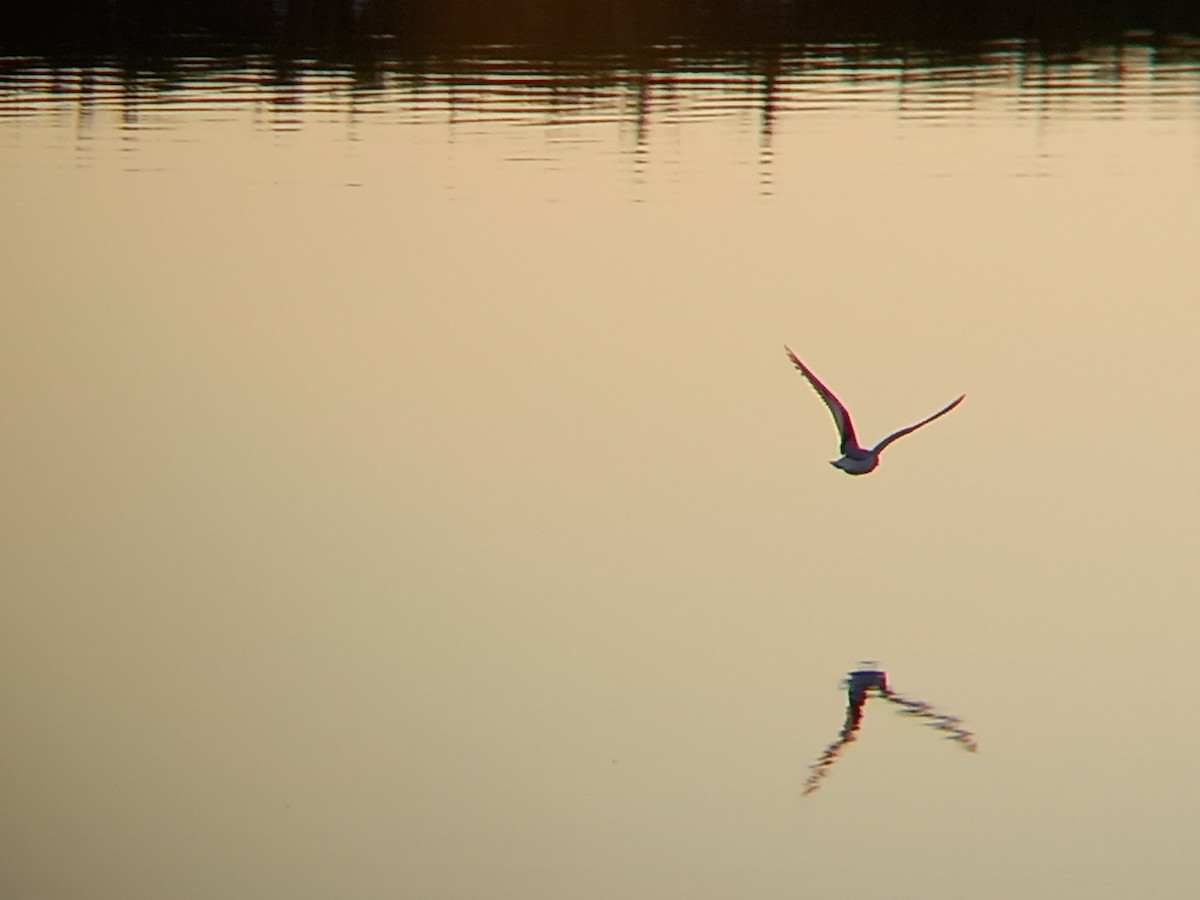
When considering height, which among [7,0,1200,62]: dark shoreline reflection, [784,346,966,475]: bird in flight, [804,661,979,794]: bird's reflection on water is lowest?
[804,661,979,794]: bird's reflection on water

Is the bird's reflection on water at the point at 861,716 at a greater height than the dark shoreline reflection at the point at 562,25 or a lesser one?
lesser

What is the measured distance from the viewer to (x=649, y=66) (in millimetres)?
39062

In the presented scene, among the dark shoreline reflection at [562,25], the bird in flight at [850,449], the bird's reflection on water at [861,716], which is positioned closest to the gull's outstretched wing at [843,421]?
the bird in flight at [850,449]

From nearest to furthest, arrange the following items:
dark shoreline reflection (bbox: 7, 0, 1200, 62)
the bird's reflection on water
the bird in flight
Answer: the bird's reflection on water, the bird in flight, dark shoreline reflection (bbox: 7, 0, 1200, 62)

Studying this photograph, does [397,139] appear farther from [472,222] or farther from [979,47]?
[979,47]

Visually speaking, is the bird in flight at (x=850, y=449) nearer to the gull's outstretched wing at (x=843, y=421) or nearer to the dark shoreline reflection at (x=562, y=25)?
the gull's outstretched wing at (x=843, y=421)

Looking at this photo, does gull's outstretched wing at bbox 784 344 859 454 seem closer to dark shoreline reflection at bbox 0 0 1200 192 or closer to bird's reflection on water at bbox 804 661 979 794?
bird's reflection on water at bbox 804 661 979 794

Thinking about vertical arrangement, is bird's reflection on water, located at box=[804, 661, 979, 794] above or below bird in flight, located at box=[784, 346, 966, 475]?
below

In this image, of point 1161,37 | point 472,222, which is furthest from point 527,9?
point 472,222

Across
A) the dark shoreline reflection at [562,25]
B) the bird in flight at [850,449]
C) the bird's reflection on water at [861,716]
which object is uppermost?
the dark shoreline reflection at [562,25]

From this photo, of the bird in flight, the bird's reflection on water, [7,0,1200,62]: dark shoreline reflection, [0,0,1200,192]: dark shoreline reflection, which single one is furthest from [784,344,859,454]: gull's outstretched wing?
[7,0,1200,62]: dark shoreline reflection

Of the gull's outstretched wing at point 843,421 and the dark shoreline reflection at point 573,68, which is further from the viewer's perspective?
the dark shoreline reflection at point 573,68

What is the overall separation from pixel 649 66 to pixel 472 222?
1348 cm

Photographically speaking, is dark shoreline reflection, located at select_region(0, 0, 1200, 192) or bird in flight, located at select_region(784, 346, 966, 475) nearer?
bird in flight, located at select_region(784, 346, 966, 475)
